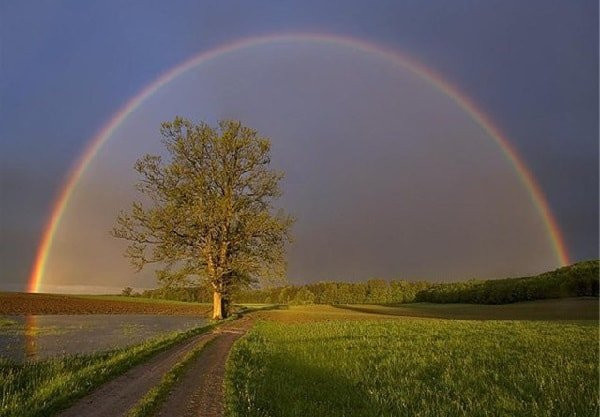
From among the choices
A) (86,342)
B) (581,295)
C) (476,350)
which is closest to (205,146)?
(86,342)

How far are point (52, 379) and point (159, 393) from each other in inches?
172

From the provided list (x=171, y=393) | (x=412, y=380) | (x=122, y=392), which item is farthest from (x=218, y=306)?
(x=412, y=380)

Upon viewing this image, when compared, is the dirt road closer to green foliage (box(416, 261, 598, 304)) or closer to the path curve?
the path curve

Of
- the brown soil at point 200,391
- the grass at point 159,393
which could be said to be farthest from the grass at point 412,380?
the grass at point 159,393

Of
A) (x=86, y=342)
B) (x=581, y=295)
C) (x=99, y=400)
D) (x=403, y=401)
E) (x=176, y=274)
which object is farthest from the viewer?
(x=581, y=295)

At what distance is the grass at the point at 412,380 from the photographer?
11109mm

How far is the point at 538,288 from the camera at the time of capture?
124 m

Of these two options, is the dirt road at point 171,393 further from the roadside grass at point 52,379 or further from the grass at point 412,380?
the grass at point 412,380

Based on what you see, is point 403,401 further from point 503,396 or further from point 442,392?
point 503,396

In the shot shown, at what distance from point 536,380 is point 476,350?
9006 millimetres

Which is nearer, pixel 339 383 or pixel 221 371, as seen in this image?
pixel 339 383

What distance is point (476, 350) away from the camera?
Answer: 22766 mm

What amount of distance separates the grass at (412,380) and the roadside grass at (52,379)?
3.98 meters

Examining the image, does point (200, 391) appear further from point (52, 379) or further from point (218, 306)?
point (218, 306)
